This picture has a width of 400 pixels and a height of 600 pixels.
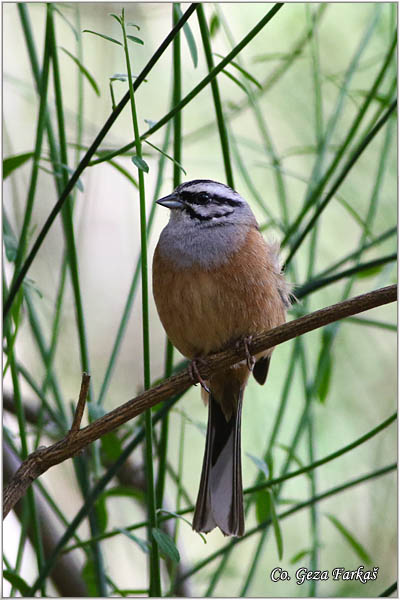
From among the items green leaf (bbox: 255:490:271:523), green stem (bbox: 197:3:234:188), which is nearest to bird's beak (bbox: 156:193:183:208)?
green stem (bbox: 197:3:234:188)

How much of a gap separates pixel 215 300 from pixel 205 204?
350 millimetres

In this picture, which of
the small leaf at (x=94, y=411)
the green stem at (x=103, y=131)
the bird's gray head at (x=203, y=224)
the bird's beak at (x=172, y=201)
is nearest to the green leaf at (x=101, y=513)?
the small leaf at (x=94, y=411)

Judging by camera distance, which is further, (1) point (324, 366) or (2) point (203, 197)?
(2) point (203, 197)

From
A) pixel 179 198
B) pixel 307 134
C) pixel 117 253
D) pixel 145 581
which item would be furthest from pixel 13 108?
pixel 145 581

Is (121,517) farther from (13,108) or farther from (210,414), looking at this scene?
(13,108)

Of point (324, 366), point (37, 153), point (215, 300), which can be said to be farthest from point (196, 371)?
point (37, 153)

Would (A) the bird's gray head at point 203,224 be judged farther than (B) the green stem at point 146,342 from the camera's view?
Yes

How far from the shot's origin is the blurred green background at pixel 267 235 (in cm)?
290

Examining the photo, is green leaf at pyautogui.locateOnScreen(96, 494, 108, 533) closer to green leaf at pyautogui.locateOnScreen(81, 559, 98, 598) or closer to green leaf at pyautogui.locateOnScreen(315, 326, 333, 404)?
green leaf at pyautogui.locateOnScreen(81, 559, 98, 598)

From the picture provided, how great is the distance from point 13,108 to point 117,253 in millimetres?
1073

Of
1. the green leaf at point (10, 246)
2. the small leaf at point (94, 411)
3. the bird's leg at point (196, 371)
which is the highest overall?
the green leaf at point (10, 246)

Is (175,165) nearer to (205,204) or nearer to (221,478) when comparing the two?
(205,204)

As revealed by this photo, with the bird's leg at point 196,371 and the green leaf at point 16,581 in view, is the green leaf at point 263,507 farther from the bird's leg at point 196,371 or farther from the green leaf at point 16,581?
the green leaf at point 16,581

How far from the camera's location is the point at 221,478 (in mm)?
2184
